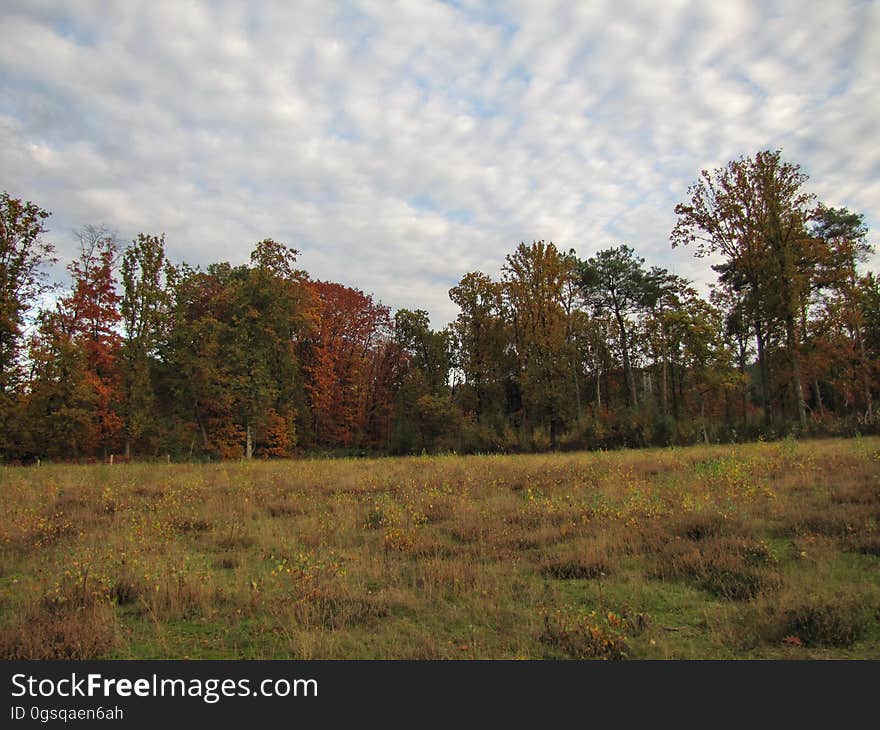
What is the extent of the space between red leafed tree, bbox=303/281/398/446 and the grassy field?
28920mm

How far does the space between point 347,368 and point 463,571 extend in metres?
38.5

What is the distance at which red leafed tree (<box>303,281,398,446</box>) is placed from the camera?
4206cm

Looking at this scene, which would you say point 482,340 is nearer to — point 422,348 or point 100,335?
point 422,348

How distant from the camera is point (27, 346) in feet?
89.9

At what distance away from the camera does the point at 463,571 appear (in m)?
6.74

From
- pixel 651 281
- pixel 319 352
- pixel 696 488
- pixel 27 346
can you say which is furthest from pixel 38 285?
pixel 651 281

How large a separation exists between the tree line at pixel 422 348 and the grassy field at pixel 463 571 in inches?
719

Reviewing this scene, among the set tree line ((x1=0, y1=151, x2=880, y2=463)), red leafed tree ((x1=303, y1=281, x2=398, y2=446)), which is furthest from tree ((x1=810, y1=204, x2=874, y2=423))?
red leafed tree ((x1=303, y1=281, x2=398, y2=446))

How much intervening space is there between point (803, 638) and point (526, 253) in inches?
1439

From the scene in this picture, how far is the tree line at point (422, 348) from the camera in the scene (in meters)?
28.1

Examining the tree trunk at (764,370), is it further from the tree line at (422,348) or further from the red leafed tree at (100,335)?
the red leafed tree at (100,335)

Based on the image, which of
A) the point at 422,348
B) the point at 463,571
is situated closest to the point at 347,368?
the point at 422,348

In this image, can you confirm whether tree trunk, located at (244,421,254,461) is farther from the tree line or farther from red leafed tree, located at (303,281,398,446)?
red leafed tree, located at (303,281,398,446)

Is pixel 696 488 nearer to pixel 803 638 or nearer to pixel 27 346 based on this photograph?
pixel 803 638
